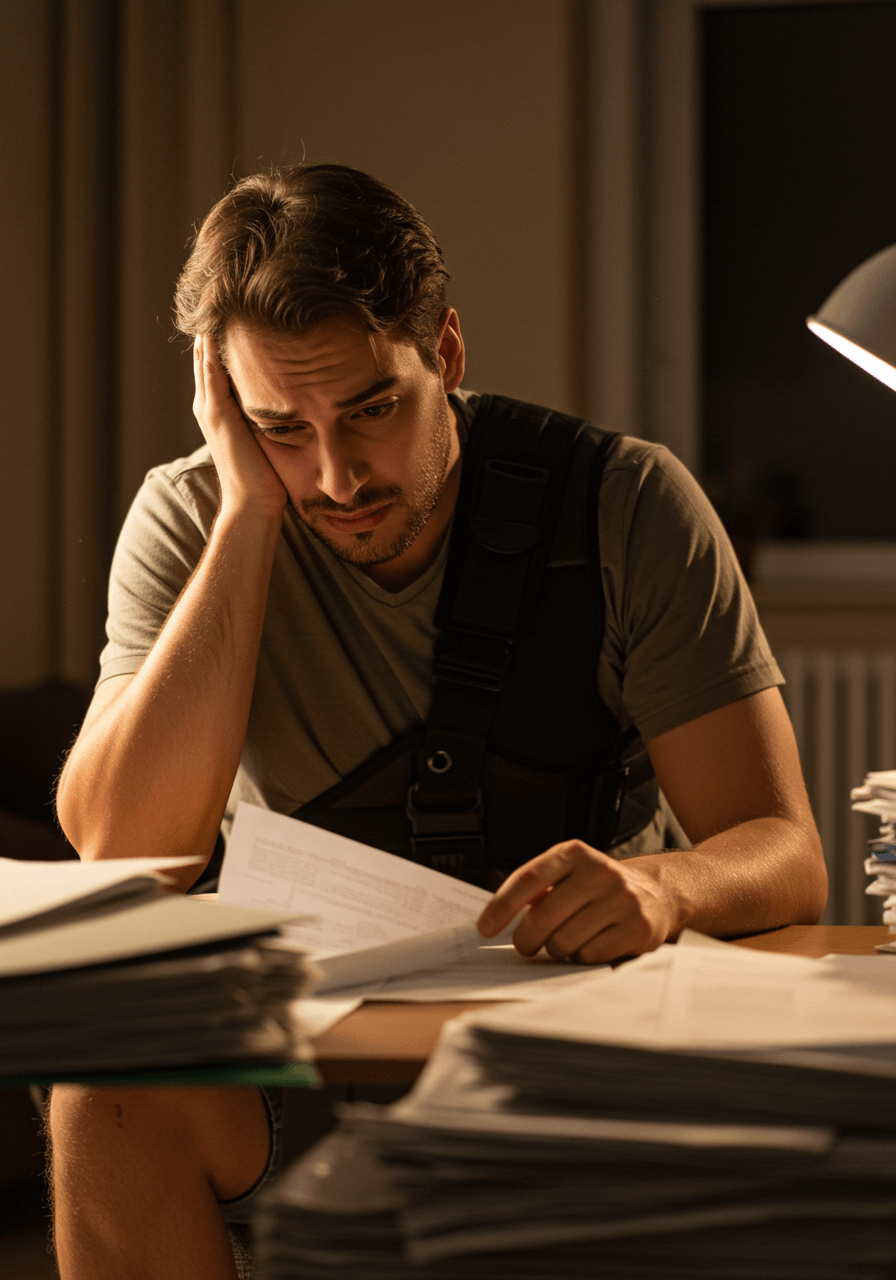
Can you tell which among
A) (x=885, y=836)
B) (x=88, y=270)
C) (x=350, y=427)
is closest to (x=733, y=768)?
(x=885, y=836)

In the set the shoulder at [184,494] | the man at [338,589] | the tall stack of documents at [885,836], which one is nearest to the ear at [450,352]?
the man at [338,589]

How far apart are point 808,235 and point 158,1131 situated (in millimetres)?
3039

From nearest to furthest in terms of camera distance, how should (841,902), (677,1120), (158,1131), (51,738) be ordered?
1. (677,1120)
2. (158,1131)
3. (51,738)
4. (841,902)

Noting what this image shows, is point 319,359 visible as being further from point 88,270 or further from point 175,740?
point 88,270

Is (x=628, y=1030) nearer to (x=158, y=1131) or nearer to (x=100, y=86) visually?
(x=158, y=1131)

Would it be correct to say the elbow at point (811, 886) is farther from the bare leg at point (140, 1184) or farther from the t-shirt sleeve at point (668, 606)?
the bare leg at point (140, 1184)

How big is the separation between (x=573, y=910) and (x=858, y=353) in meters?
0.50

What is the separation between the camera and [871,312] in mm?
892

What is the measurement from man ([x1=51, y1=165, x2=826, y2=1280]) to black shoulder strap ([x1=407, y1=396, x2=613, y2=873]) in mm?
50

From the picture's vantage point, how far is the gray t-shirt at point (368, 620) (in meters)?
1.33

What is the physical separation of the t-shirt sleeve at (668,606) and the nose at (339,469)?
0.87 ft

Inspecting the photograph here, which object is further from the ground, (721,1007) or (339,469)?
(339,469)

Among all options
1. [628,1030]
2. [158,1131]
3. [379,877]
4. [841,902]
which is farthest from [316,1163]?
[841,902]

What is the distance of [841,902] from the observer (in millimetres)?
3064
